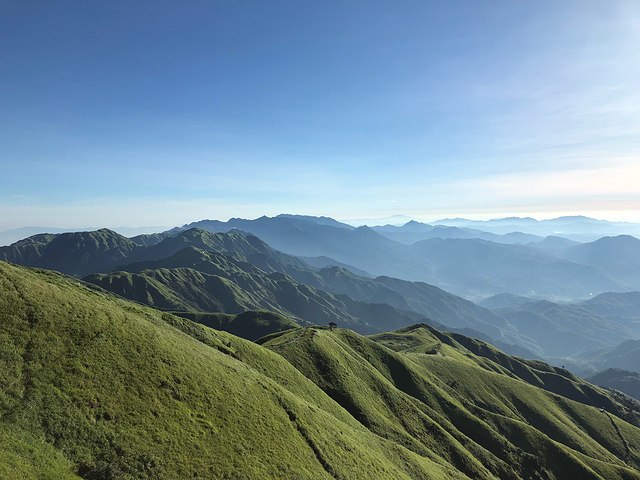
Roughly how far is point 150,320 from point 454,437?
89.0 metres

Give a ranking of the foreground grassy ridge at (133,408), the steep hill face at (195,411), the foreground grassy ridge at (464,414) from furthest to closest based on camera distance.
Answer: the foreground grassy ridge at (464,414) < the steep hill face at (195,411) < the foreground grassy ridge at (133,408)

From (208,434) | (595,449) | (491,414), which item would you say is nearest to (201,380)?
(208,434)

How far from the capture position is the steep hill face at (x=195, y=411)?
3156 cm

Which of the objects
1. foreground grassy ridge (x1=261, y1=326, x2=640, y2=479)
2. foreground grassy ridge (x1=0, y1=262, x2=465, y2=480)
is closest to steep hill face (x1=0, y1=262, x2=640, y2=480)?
foreground grassy ridge (x1=0, y1=262, x2=465, y2=480)

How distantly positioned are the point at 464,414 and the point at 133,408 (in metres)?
104

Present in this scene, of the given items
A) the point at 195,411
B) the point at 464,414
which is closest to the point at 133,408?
the point at 195,411

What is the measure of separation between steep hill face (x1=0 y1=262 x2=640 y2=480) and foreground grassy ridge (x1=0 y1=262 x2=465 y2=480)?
157mm

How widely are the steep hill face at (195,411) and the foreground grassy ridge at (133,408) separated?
16cm

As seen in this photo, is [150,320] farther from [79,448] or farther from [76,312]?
[79,448]

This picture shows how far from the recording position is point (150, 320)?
194ft

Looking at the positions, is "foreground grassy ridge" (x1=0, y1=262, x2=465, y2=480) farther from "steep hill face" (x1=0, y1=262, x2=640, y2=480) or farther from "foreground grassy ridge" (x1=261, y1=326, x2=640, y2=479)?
"foreground grassy ridge" (x1=261, y1=326, x2=640, y2=479)

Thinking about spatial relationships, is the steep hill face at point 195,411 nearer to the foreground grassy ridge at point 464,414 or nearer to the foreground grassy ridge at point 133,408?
the foreground grassy ridge at point 133,408

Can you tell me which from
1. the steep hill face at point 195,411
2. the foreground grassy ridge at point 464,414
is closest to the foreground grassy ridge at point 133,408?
the steep hill face at point 195,411

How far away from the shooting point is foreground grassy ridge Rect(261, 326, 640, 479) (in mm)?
81875
